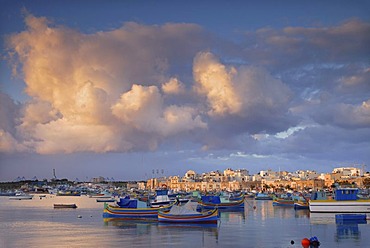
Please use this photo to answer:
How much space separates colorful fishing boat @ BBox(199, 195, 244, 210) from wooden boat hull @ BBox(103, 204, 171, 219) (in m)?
14.7

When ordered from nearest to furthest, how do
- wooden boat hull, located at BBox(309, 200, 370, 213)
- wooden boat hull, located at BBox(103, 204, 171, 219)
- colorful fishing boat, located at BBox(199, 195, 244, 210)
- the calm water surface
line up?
the calm water surface < wooden boat hull, located at BBox(103, 204, 171, 219) < wooden boat hull, located at BBox(309, 200, 370, 213) < colorful fishing boat, located at BBox(199, 195, 244, 210)

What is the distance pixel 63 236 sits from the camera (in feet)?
100

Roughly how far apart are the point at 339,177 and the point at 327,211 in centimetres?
12189

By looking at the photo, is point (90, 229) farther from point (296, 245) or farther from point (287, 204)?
point (287, 204)

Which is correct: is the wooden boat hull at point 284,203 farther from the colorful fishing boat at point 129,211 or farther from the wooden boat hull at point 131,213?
the wooden boat hull at point 131,213

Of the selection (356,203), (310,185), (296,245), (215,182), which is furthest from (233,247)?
(215,182)

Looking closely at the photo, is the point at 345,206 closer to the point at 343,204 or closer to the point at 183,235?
the point at 343,204

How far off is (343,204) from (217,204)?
55.2ft

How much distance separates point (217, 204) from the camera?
192 feet

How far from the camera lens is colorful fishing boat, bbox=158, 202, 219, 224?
36469 mm

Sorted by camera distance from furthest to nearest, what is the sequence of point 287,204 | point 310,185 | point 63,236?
1. point 310,185
2. point 287,204
3. point 63,236

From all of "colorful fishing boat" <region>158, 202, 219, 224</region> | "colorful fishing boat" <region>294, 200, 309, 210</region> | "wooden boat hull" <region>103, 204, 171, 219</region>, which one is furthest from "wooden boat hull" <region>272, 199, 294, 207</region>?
"colorful fishing boat" <region>158, 202, 219, 224</region>

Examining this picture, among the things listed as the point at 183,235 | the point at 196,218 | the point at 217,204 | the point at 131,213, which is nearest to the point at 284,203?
the point at 217,204

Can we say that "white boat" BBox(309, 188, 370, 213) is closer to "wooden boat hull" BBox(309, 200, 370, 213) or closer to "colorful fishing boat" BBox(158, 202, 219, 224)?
"wooden boat hull" BBox(309, 200, 370, 213)
